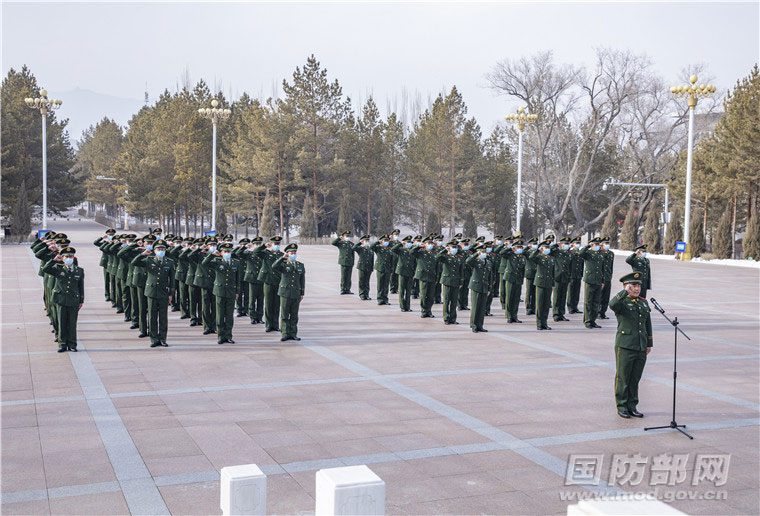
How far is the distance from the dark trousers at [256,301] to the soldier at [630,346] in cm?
846

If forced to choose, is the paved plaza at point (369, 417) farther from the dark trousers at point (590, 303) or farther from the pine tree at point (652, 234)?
the pine tree at point (652, 234)

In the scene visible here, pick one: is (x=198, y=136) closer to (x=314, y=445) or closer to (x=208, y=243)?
(x=208, y=243)

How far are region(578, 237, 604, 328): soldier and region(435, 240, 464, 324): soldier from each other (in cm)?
266

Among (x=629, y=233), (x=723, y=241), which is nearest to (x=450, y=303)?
(x=723, y=241)

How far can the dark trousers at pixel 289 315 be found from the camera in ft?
41.5

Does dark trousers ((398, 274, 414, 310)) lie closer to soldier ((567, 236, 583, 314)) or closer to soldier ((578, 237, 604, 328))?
soldier ((567, 236, 583, 314))

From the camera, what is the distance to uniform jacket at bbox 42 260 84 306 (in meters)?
11.1

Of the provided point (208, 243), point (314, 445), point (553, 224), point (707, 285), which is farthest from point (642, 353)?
point (553, 224)

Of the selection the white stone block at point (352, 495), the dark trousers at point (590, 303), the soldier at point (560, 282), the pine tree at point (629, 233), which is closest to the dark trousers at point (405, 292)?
the soldier at point (560, 282)

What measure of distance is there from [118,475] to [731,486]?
5178mm

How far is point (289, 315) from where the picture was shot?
12.7m

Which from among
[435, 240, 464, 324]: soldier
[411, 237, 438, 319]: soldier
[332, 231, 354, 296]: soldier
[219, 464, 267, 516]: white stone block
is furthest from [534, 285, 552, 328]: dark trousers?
[219, 464, 267, 516]: white stone block

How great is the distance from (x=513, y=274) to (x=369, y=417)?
757cm

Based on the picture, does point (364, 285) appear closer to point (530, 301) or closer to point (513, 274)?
point (530, 301)
